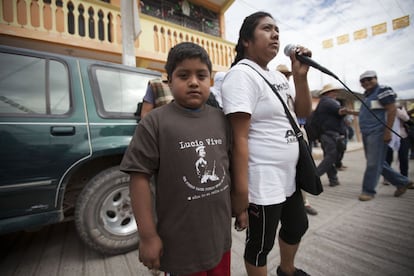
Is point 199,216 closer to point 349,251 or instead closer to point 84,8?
point 349,251

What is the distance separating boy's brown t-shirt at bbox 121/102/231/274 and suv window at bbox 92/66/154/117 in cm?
136

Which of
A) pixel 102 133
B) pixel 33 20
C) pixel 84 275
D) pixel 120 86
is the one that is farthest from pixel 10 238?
pixel 33 20

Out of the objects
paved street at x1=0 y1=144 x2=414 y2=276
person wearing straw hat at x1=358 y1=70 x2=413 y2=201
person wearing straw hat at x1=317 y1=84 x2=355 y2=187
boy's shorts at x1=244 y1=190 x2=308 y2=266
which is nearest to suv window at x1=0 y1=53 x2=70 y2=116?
paved street at x1=0 y1=144 x2=414 y2=276

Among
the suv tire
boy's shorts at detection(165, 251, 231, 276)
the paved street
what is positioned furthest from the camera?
the suv tire

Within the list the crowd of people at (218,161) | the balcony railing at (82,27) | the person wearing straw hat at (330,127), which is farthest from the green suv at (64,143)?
the balcony railing at (82,27)

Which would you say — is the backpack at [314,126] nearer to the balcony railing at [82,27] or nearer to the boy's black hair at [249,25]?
the boy's black hair at [249,25]

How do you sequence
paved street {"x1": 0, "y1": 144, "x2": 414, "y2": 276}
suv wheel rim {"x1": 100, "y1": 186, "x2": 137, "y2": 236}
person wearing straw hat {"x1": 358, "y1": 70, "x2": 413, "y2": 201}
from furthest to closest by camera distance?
person wearing straw hat {"x1": 358, "y1": 70, "x2": 413, "y2": 201}
suv wheel rim {"x1": 100, "y1": 186, "x2": 137, "y2": 236}
paved street {"x1": 0, "y1": 144, "x2": 414, "y2": 276}

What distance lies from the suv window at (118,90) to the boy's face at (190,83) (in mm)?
1338

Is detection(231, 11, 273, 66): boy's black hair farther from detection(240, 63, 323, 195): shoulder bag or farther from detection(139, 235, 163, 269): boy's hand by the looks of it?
detection(139, 235, 163, 269): boy's hand

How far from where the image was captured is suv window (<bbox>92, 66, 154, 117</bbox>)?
2.05m

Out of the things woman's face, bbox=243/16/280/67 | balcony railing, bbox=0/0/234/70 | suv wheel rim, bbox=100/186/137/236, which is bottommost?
suv wheel rim, bbox=100/186/137/236

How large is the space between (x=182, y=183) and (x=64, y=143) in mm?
1383

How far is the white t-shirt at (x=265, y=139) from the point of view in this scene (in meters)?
1.08

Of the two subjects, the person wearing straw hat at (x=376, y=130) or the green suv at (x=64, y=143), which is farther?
the person wearing straw hat at (x=376, y=130)
